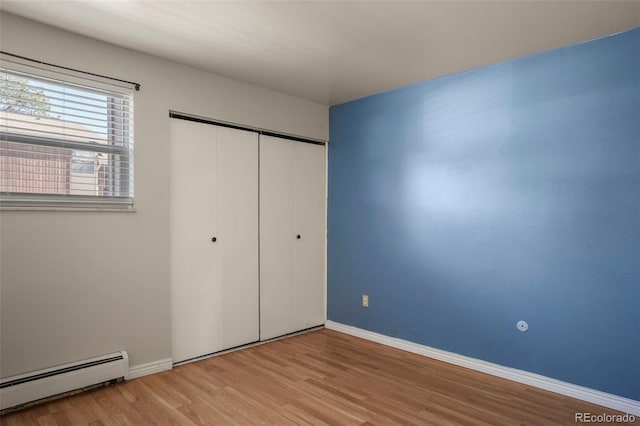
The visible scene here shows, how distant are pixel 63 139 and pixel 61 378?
159 centimetres

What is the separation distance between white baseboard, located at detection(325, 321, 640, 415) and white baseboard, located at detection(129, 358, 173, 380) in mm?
1874

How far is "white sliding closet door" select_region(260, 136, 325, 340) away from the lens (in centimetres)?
393

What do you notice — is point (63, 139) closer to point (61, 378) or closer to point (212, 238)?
point (212, 238)

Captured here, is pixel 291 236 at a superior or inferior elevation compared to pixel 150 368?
superior

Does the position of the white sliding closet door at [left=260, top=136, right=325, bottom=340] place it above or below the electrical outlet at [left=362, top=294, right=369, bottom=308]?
above

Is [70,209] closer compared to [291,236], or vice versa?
[70,209]

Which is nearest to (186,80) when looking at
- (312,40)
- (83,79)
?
(83,79)

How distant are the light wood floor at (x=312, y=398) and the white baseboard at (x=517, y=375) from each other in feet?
0.21

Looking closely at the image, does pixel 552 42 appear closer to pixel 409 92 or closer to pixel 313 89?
pixel 409 92

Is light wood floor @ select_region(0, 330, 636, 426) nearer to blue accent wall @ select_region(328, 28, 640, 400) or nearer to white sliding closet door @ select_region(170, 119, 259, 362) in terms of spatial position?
white sliding closet door @ select_region(170, 119, 259, 362)

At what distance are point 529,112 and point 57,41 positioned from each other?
11.0 feet

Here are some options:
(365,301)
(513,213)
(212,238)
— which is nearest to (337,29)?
(513,213)

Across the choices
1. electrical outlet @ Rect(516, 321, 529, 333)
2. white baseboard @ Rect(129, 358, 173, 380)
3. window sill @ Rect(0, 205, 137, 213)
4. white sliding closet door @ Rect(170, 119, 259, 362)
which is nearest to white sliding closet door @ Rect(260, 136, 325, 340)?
white sliding closet door @ Rect(170, 119, 259, 362)

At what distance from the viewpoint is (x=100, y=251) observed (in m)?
2.82
